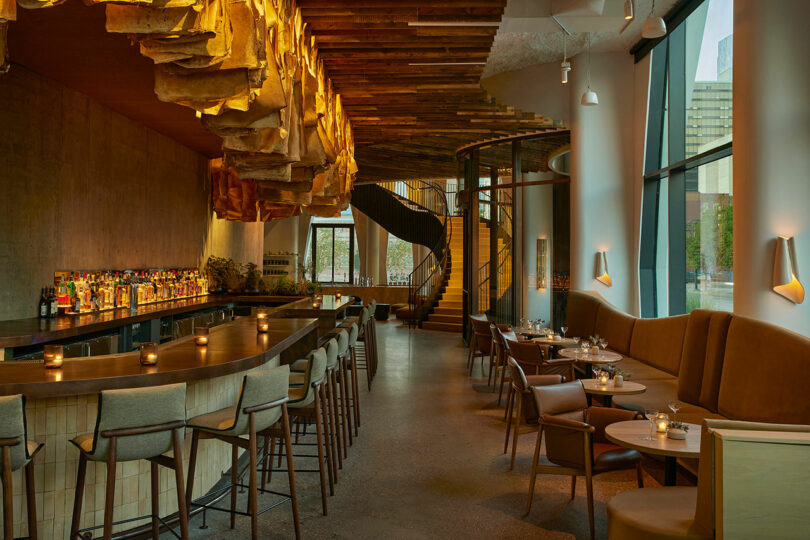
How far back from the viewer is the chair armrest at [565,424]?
3.76m

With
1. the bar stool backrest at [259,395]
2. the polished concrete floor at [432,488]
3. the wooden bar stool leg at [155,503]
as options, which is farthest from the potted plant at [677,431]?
the wooden bar stool leg at [155,503]

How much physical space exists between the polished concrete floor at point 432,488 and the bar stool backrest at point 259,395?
72 centimetres

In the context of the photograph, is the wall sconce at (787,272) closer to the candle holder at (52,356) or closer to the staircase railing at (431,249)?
the candle holder at (52,356)

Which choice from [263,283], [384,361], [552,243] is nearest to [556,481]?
[384,361]

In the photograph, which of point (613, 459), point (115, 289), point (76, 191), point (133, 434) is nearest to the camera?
point (133, 434)

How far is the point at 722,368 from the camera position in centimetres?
530

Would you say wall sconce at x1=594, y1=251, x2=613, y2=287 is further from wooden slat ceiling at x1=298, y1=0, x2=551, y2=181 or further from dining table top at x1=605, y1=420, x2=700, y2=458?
dining table top at x1=605, y1=420, x2=700, y2=458

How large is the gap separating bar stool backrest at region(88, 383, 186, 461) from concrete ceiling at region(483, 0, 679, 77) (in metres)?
6.18

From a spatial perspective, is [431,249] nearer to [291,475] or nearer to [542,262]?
[542,262]

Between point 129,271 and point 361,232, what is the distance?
14.6m

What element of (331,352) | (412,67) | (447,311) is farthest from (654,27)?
(447,311)

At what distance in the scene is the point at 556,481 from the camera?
4.71 metres

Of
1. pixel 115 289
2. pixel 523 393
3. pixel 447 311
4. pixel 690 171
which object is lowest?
pixel 447 311

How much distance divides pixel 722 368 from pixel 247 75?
176 inches
